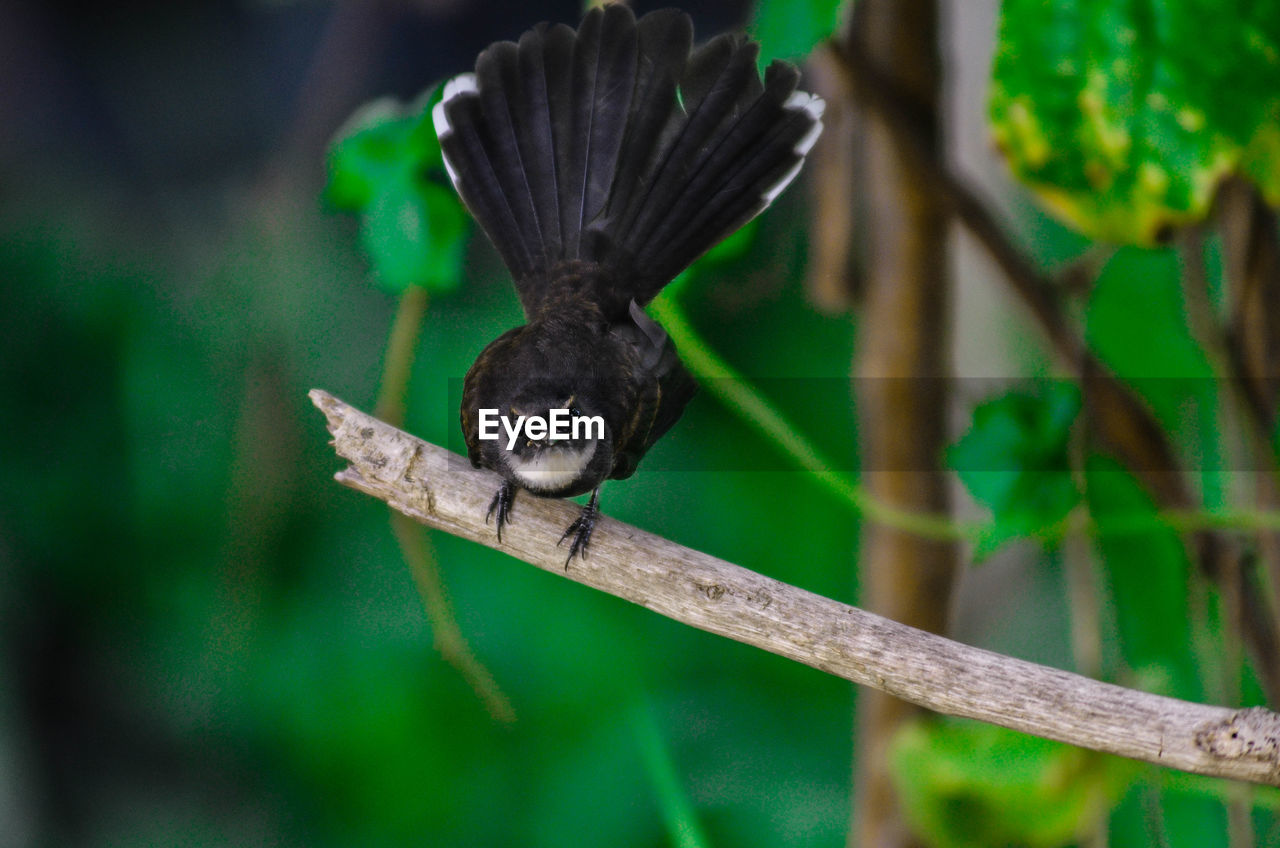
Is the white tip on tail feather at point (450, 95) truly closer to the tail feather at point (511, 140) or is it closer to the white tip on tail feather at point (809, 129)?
the tail feather at point (511, 140)

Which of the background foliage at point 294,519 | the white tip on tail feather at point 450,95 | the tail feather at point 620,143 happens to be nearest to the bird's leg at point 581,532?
Answer: the tail feather at point 620,143

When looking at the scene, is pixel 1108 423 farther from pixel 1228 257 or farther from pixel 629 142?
pixel 629 142

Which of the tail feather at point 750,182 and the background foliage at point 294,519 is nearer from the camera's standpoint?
the tail feather at point 750,182

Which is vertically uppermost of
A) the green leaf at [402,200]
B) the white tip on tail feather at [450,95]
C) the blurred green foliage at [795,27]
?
the blurred green foliage at [795,27]

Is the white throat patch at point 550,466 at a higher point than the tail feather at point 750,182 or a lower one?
lower

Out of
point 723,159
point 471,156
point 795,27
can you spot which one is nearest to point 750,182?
point 723,159

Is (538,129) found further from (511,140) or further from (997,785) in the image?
(997,785)

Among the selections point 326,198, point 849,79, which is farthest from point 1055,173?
point 326,198

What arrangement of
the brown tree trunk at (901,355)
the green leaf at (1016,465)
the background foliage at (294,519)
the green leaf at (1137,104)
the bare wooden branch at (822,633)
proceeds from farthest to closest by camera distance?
the background foliage at (294,519) → the brown tree trunk at (901,355) → the green leaf at (1016,465) → the green leaf at (1137,104) → the bare wooden branch at (822,633)
